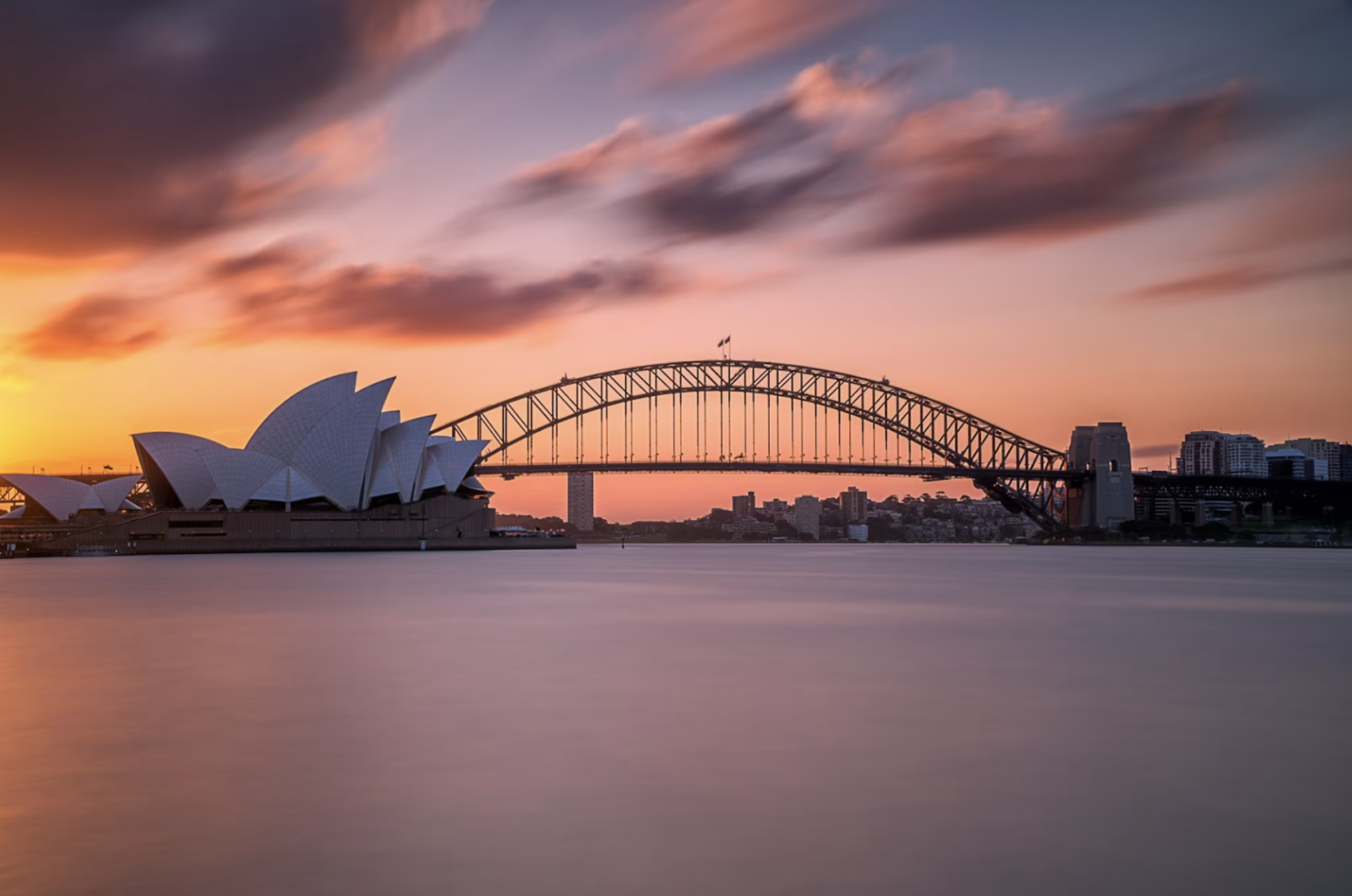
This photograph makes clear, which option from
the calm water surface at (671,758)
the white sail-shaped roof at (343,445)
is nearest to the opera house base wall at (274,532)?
the white sail-shaped roof at (343,445)

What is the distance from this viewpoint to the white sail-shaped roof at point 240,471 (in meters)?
71.6

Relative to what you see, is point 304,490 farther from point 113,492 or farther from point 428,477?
point 113,492

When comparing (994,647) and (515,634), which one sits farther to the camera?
(515,634)

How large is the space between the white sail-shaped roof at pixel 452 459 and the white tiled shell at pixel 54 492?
32.0 metres

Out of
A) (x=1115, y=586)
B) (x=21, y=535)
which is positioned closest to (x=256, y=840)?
(x=1115, y=586)

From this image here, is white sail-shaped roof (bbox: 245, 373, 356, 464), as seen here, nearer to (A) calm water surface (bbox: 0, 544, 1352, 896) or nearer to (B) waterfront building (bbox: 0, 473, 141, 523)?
(B) waterfront building (bbox: 0, 473, 141, 523)

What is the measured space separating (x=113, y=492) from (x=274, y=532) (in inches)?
1201

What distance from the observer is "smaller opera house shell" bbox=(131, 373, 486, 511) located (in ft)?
229

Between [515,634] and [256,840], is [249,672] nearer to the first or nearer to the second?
[515,634]

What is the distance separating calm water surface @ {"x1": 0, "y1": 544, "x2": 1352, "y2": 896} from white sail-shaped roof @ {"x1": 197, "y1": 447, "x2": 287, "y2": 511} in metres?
49.5

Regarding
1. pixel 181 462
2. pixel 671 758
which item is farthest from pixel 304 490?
pixel 671 758

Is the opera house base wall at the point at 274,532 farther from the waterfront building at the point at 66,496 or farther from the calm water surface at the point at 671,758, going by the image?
the calm water surface at the point at 671,758

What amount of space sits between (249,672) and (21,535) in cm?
7774

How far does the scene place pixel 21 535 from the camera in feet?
267
